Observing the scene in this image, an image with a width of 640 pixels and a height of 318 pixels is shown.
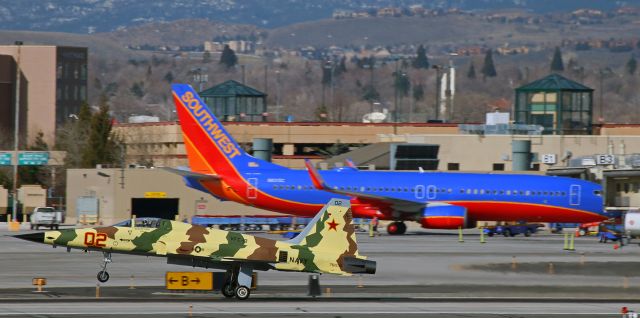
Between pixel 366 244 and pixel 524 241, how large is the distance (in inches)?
409

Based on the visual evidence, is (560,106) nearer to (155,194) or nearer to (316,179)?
(155,194)

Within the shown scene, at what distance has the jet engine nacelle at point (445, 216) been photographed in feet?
239

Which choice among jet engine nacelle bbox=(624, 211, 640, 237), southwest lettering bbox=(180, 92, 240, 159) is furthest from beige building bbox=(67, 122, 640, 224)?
jet engine nacelle bbox=(624, 211, 640, 237)

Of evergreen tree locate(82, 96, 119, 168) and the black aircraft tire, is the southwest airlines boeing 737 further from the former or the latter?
evergreen tree locate(82, 96, 119, 168)

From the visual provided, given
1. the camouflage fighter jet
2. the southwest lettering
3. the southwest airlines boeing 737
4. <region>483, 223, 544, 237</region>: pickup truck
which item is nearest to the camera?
the camouflage fighter jet

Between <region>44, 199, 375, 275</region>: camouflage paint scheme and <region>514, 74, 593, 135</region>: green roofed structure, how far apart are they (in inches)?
2992

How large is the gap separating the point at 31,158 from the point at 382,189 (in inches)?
1512

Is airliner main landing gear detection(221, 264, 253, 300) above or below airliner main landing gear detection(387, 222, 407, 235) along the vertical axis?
below

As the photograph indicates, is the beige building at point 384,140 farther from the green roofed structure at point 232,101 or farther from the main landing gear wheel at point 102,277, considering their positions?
the main landing gear wheel at point 102,277

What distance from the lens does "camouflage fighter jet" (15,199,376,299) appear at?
133ft

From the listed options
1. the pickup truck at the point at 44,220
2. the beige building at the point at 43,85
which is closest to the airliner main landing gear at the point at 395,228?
the pickup truck at the point at 44,220

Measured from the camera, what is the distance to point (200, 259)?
4091cm

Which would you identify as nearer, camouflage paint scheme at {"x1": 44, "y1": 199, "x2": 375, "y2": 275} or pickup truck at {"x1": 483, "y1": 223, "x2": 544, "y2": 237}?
camouflage paint scheme at {"x1": 44, "y1": 199, "x2": 375, "y2": 275}

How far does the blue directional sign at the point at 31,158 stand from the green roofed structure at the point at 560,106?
44974 mm
